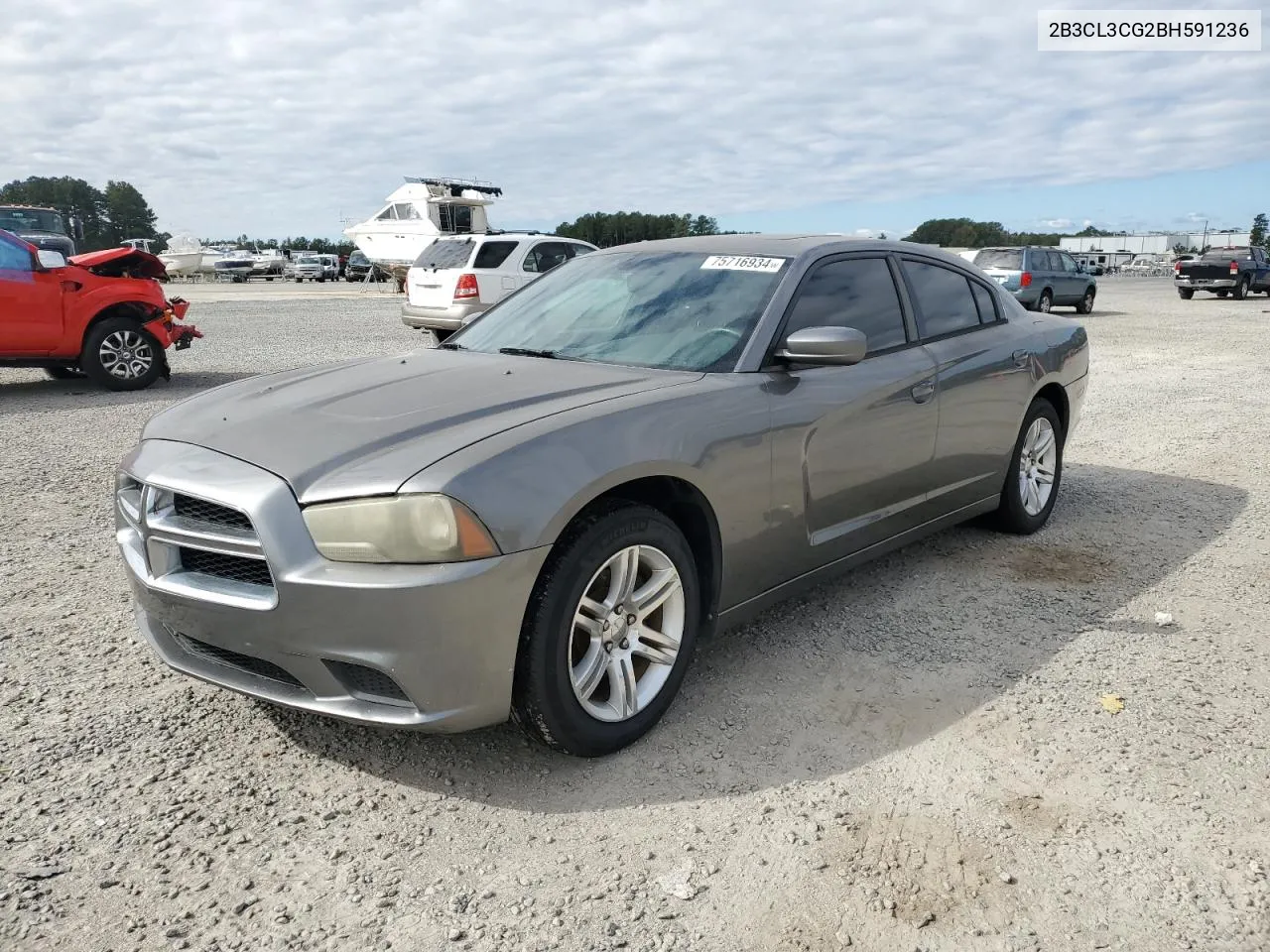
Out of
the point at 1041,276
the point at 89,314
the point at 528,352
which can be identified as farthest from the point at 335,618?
the point at 1041,276

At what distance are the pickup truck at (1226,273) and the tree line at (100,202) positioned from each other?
93.9m

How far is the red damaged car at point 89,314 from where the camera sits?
9625 millimetres

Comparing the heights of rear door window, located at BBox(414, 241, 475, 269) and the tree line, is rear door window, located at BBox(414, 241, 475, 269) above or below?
below

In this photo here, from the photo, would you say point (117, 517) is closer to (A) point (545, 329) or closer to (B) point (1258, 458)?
(A) point (545, 329)

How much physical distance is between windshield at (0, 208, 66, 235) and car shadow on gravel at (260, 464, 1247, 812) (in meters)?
23.5

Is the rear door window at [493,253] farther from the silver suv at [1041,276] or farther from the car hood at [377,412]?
the car hood at [377,412]

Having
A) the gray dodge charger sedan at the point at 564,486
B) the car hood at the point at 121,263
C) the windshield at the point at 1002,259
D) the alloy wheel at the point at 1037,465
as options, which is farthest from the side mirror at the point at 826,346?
the windshield at the point at 1002,259

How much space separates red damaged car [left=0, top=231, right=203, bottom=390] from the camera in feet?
31.6

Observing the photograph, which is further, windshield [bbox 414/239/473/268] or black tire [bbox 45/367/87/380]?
windshield [bbox 414/239/473/268]

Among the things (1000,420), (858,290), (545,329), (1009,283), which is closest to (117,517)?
(545,329)

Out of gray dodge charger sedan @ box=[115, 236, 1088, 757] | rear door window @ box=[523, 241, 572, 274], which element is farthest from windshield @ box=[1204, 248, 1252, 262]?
gray dodge charger sedan @ box=[115, 236, 1088, 757]

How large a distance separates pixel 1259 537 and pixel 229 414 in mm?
5097

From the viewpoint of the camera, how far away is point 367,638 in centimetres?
259

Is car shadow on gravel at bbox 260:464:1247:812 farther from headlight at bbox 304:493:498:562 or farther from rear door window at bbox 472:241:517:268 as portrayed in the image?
rear door window at bbox 472:241:517:268
